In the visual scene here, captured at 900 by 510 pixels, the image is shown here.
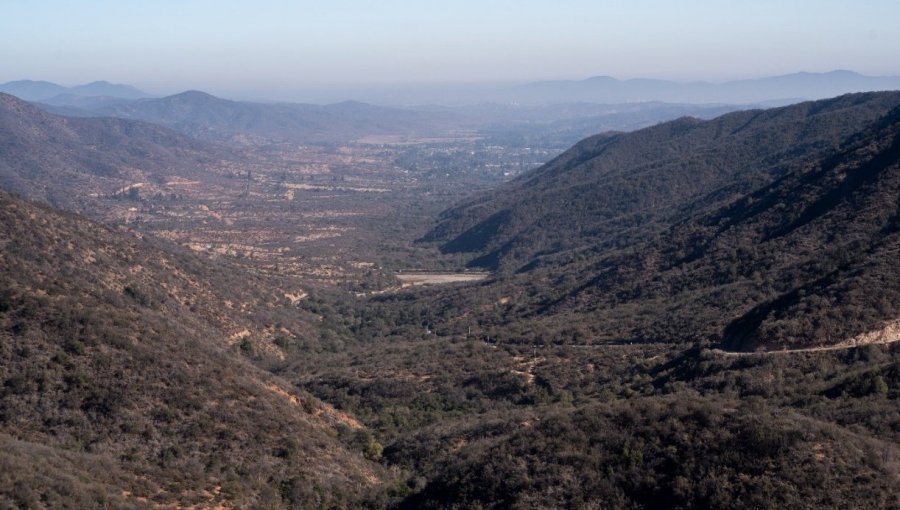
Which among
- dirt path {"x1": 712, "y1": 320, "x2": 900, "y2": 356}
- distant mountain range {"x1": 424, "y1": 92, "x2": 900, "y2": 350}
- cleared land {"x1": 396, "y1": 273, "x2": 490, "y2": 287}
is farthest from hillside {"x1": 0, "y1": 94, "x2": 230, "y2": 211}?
dirt path {"x1": 712, "y1": 320, "x2": 900, "y2": 356}

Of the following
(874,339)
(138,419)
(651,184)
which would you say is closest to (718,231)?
(874,339)

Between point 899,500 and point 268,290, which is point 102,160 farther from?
point 899,500

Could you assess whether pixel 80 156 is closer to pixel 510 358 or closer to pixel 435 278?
pixel 435 278

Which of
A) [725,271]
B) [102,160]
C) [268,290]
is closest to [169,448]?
[725,271]

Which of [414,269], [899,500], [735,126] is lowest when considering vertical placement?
[414,269]

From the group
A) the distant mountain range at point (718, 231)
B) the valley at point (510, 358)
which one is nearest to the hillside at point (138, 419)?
the valley at point (510, 358)

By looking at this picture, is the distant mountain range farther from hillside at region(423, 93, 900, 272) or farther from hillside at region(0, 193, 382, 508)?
hillside at region(0, 193, 382, 508)
